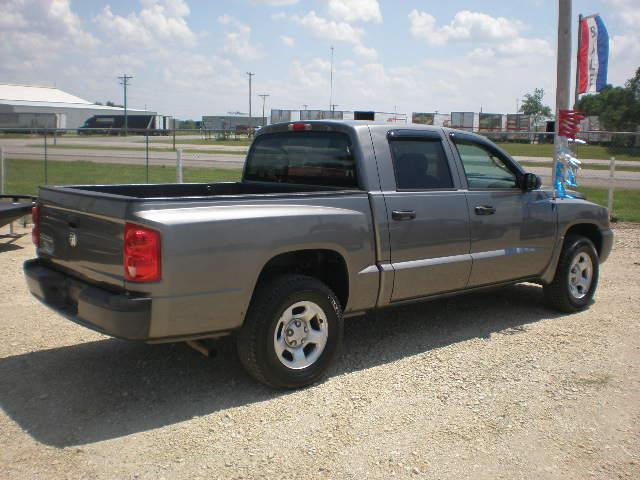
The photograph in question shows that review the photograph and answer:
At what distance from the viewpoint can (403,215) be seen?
17.1 ft

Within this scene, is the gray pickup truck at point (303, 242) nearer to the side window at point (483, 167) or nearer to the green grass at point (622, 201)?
the side window at point (483, 167)

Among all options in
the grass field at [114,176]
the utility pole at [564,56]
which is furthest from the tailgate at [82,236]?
the grass field at [114,176]

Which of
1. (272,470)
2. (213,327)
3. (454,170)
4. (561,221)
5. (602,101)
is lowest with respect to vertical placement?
(272,470)

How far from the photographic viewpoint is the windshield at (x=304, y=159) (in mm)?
5371

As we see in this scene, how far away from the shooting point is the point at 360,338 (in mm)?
5973

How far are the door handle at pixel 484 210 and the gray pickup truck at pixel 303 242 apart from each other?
19 mm

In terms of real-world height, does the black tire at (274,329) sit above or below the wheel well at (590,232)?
below

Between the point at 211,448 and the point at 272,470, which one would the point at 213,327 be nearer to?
the point at 211,448

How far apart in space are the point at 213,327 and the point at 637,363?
342 centimetres

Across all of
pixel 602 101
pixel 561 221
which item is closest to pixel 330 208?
pixel 561 221

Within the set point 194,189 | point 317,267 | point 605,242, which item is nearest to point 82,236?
point 317,267

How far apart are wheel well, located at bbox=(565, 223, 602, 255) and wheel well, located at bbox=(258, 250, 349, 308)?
3111mm

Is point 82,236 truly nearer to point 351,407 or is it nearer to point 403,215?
point 351,407

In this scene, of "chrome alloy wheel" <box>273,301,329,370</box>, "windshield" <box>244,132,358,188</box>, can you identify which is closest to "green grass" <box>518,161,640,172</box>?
"windshield" <box>244,132,358,188</box>
